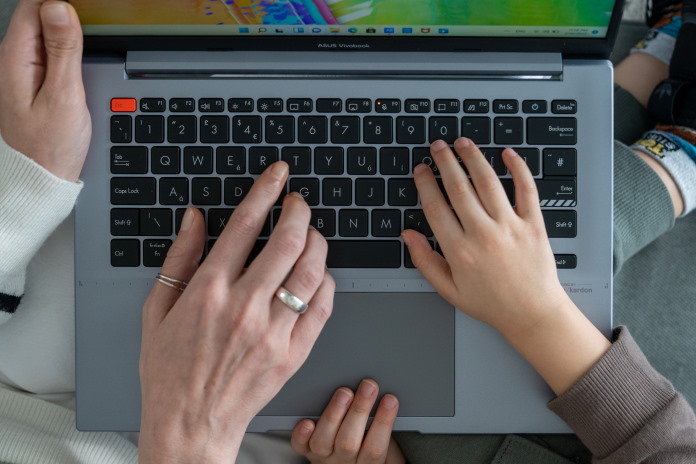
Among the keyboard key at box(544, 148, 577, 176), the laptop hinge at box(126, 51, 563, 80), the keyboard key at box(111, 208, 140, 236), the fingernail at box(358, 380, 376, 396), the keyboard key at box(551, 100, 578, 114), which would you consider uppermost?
the laptop hinge at box(126, 51, 563, 80)

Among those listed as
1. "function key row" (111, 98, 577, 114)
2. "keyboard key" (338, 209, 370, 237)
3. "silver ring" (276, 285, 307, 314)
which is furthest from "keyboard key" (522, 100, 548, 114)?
"silver ring" (276, 285, 307, 314)

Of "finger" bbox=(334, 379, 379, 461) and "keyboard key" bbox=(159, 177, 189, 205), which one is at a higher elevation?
"keyboard key" bbox=(159, 177, 189, 205)

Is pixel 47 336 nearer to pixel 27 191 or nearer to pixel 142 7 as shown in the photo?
pixel 27 191

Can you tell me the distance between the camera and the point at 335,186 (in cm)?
66

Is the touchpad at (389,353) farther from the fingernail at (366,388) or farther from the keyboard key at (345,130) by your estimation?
the keyboard key at (345,130)

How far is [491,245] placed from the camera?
0.63 metres

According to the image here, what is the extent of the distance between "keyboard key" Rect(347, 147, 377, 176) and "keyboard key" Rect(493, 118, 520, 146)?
13 cm

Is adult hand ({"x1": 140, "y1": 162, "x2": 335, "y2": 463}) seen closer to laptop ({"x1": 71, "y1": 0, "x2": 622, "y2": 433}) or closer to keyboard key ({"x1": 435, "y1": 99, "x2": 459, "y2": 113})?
laptop ({"x1": 71, "y1": 0, "x2": 622, "y2": 433})

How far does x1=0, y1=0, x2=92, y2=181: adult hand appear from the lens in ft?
2.01

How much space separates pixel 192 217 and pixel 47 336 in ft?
0.91

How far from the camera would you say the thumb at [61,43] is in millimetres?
602

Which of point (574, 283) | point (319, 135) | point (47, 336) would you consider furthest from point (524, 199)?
point (47, 336)

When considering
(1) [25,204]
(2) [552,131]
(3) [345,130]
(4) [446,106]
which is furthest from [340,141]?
(1) [25,204]

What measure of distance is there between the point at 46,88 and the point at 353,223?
0.34 metres
